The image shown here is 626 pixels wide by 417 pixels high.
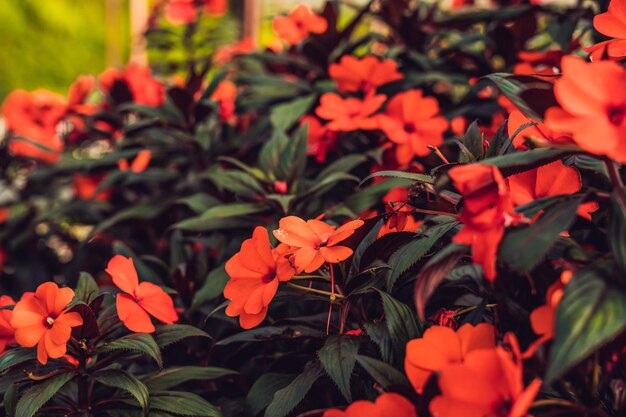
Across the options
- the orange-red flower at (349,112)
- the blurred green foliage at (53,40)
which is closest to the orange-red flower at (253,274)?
the orange-red flower at (349,112)

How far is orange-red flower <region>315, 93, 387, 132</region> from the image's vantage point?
1.34 m

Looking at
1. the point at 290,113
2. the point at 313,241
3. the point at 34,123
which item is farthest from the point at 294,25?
the point at 313,241

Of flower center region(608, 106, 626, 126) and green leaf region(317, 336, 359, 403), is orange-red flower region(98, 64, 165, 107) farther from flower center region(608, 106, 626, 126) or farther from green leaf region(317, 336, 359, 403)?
flower center region(608, 106, 626, 126)

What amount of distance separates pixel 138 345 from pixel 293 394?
0.24 metres

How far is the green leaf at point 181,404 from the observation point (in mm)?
983

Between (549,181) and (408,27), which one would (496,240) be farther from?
(408,27)

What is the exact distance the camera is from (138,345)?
94cm

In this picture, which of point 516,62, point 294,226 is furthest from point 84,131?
point 294,226

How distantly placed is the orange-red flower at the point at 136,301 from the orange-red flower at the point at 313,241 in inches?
10.8

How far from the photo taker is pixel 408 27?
1.96 metres

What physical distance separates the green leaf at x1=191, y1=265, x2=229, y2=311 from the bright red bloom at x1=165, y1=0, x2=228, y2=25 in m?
1.73

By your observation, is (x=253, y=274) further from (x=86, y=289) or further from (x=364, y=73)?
(x=364, y=73)

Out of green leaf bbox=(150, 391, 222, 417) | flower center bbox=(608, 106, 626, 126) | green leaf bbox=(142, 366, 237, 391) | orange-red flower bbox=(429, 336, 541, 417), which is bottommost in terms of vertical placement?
green leaf bbox=(142, 366, 237, 391)

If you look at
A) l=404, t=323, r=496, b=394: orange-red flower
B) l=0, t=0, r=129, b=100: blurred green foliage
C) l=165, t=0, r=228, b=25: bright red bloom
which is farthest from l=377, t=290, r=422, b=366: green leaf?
l=0, t=0, r=129, b=100: blurred green foliage
